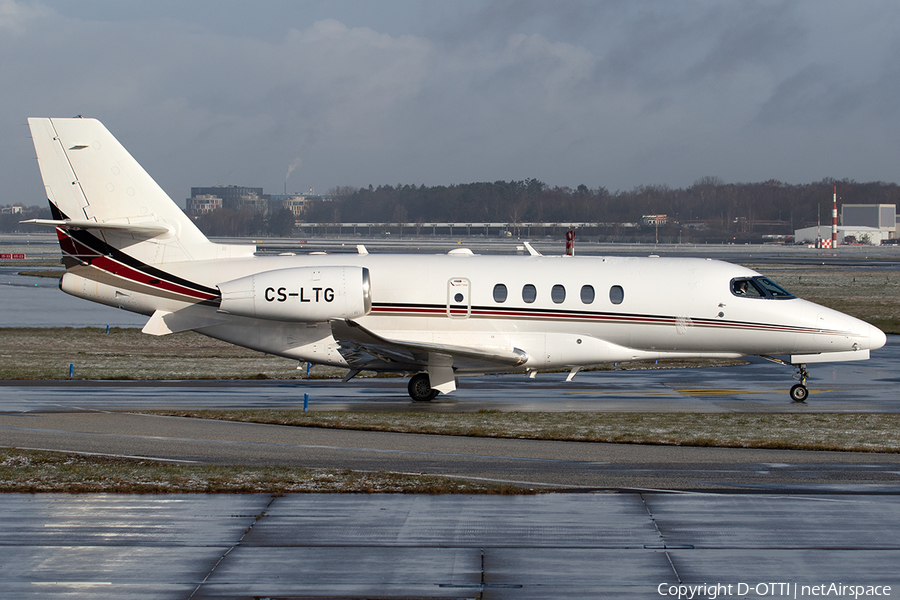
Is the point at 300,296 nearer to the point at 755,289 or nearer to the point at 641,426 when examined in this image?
the point at 641,426

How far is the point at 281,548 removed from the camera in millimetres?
10117

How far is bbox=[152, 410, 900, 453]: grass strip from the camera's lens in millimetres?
15945

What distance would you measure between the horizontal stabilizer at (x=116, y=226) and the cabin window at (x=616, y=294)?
34.8 feet

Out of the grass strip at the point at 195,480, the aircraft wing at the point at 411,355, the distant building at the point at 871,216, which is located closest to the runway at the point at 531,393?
the aircraft wing at the point at 411,355

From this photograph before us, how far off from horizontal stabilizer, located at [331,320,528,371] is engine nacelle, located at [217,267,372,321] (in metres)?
0.61

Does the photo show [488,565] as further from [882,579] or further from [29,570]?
[29,570]

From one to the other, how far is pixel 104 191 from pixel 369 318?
692 cm

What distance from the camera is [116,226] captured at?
20.4 meters

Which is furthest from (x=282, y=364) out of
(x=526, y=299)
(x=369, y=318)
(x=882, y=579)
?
(x=882, y=579)

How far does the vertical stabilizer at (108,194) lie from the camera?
20719 mm

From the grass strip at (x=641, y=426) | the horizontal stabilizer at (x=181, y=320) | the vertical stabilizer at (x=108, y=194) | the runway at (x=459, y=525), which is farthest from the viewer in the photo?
the horizontal stabilizer at (x=181, y=320)

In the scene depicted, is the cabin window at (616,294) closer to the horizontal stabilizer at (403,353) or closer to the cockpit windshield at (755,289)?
the horizontal stabilizer at (403,353)

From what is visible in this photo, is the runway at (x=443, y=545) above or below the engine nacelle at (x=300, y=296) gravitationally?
below

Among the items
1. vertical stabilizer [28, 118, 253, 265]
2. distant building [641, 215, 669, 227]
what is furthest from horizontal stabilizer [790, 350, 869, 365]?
distant building [641, 215, 669, 227]
